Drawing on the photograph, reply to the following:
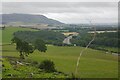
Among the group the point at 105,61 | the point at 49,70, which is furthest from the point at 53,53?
the point at 49,70

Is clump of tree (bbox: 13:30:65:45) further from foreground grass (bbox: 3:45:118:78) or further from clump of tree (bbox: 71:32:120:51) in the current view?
foreground grass (bbox: 3:45:118:78)

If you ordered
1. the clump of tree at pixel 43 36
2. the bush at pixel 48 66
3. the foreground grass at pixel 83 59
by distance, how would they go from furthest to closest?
the clump of tree at pixel 43 36, the foreground grass at pixel 83 59, the bush at pixel 48 66

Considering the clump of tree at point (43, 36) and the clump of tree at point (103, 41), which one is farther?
the clump of tree at point (43, 36)

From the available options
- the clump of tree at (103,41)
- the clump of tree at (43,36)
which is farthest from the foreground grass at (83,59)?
the clump of tree at (43,36)

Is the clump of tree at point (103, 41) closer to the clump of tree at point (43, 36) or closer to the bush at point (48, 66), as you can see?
the clump of tree at point (43, 36)

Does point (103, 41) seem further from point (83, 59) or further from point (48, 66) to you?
point (48, 66)

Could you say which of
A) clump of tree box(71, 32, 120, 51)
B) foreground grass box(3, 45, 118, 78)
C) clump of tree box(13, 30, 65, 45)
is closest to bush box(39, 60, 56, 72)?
foreground grass box(3, 45, 118, 78)

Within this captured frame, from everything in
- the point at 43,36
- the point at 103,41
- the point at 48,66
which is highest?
the point at 43,36

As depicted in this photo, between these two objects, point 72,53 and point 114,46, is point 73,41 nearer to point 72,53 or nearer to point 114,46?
point 114,46

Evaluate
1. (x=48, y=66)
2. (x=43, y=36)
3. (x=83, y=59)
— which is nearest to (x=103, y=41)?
(x=83, y=59)

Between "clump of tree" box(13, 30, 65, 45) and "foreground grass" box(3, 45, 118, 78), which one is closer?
"foreground grass" box(3, 45, 118, 78)

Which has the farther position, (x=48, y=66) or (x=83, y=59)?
(x=83, y=59)
